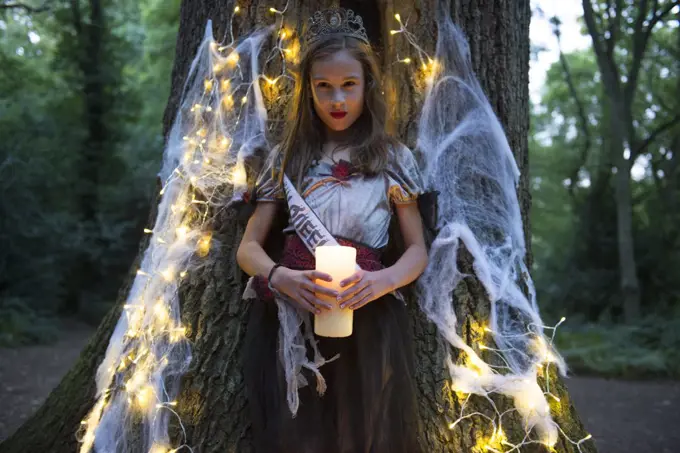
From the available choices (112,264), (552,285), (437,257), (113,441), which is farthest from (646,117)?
(113,441)

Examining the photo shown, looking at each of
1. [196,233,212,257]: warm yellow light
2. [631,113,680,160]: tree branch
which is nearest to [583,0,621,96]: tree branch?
[631,113,680,160]: tree branch

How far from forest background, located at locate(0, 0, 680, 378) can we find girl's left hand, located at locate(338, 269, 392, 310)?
22.1ft

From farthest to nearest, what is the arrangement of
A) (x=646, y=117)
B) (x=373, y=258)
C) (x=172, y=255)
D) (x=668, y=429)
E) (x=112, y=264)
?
(x=646, y=117) → (x=112, y=264) → (x=668, y=429) → (x=172, y=255) → (x=373, y=258)

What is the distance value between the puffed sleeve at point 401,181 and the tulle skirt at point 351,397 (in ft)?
1.18

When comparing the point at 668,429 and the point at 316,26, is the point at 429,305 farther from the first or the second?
the point at 668,429

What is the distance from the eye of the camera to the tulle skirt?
2.19 m

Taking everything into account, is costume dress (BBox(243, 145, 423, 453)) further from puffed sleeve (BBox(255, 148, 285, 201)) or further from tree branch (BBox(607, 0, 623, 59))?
tree branch (BBox(607, 0, 623, 59))

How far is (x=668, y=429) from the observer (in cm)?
568

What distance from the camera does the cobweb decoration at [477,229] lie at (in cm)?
267

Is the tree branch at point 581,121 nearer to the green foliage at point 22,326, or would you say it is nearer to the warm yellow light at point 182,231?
the green foliage at point 22,326

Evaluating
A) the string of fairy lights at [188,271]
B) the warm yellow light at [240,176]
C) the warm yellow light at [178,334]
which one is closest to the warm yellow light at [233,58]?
the string of fairy lights at [188,271]

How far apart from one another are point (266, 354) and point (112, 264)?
10.5 meters

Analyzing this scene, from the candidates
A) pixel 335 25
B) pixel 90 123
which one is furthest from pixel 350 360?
pixel 90 123

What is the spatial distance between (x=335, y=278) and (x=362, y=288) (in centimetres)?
11
